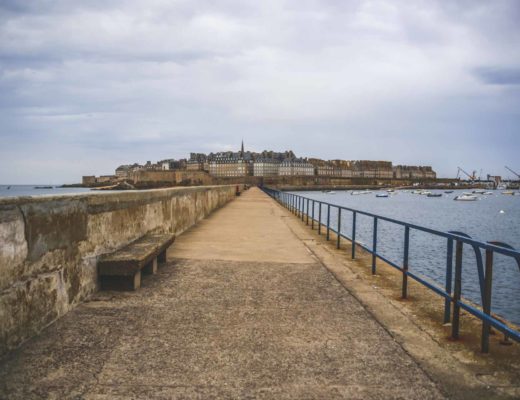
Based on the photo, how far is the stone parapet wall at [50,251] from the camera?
3.40 meters

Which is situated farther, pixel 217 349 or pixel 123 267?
pixel 123 267

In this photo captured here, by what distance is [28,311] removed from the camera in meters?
3.64

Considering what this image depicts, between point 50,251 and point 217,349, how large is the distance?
6.06 feet

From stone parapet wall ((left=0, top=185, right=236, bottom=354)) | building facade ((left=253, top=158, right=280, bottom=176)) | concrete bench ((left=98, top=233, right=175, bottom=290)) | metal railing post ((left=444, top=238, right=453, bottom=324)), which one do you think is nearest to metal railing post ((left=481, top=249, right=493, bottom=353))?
metal railing post ((left=444, top=238, right=453, bottom=324))

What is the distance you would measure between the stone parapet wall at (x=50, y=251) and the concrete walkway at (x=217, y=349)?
0.67ft

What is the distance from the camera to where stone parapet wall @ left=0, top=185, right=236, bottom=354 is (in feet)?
11.2

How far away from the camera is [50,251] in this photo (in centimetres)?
404

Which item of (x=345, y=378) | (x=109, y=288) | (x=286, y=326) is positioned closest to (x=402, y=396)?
(x=345, y=378)

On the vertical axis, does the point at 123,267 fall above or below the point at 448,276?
below

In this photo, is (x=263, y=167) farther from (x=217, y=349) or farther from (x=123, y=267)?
(x=217, y=349)

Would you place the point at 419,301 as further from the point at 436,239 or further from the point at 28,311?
the point at 436,239

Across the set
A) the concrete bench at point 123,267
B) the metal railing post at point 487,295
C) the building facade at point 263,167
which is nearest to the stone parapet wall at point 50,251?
the concrete bench at point 123,267

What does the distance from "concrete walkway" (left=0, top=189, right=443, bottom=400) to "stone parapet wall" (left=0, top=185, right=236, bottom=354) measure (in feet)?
0.67

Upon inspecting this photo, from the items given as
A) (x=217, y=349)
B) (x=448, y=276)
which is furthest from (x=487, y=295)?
(x=217, y=349)
